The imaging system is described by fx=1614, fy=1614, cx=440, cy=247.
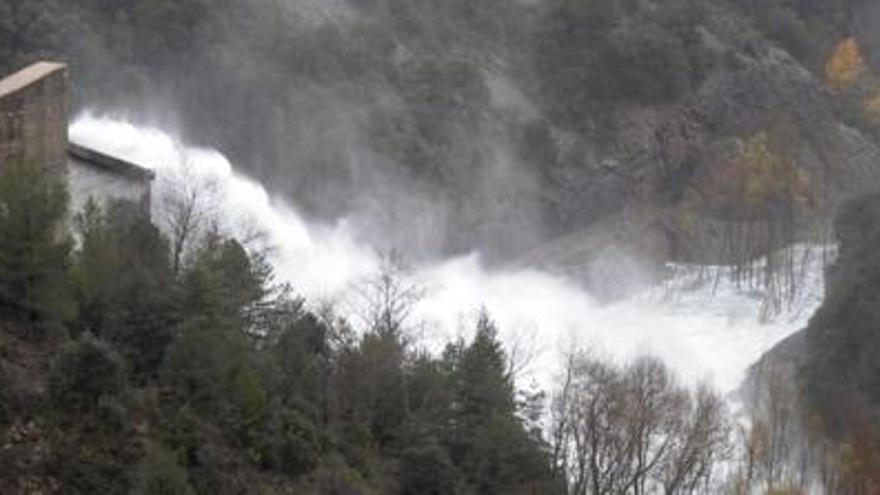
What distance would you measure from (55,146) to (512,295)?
27.6 metres

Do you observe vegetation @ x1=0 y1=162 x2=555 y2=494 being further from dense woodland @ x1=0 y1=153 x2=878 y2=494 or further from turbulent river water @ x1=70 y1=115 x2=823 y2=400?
turbulent river water @ x1=70 y1=115 x2=823 y2=400

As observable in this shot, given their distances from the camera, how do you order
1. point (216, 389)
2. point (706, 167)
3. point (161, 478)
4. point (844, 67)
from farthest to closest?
point (844, 67) < point (706, 167) < point (216, 389) < point (161, 478)

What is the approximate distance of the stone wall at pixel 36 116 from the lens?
31.1m

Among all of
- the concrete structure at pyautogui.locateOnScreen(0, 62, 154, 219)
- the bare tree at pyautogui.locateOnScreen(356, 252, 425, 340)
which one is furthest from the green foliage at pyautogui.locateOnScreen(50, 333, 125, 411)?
the bare tree at pyautogui.locateOnScreen(356, 252, 425, 340)

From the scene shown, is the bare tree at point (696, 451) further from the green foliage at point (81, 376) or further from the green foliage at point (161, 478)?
the green foliage at point (161, 478)

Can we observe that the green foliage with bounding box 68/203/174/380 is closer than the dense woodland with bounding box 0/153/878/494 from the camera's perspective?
No

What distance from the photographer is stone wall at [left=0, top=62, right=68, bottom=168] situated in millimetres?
31094

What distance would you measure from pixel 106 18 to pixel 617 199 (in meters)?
21.2

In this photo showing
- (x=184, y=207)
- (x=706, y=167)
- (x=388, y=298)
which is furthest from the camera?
(x=706, y=167)

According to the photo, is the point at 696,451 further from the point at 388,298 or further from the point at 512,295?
the point at 512,295

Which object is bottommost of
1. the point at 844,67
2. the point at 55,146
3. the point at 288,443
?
the point at 288,443

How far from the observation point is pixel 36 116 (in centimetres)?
3219

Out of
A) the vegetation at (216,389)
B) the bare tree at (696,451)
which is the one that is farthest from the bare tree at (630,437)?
the vegetation at (216,389)

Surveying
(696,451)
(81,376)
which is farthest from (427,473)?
(696,451)
